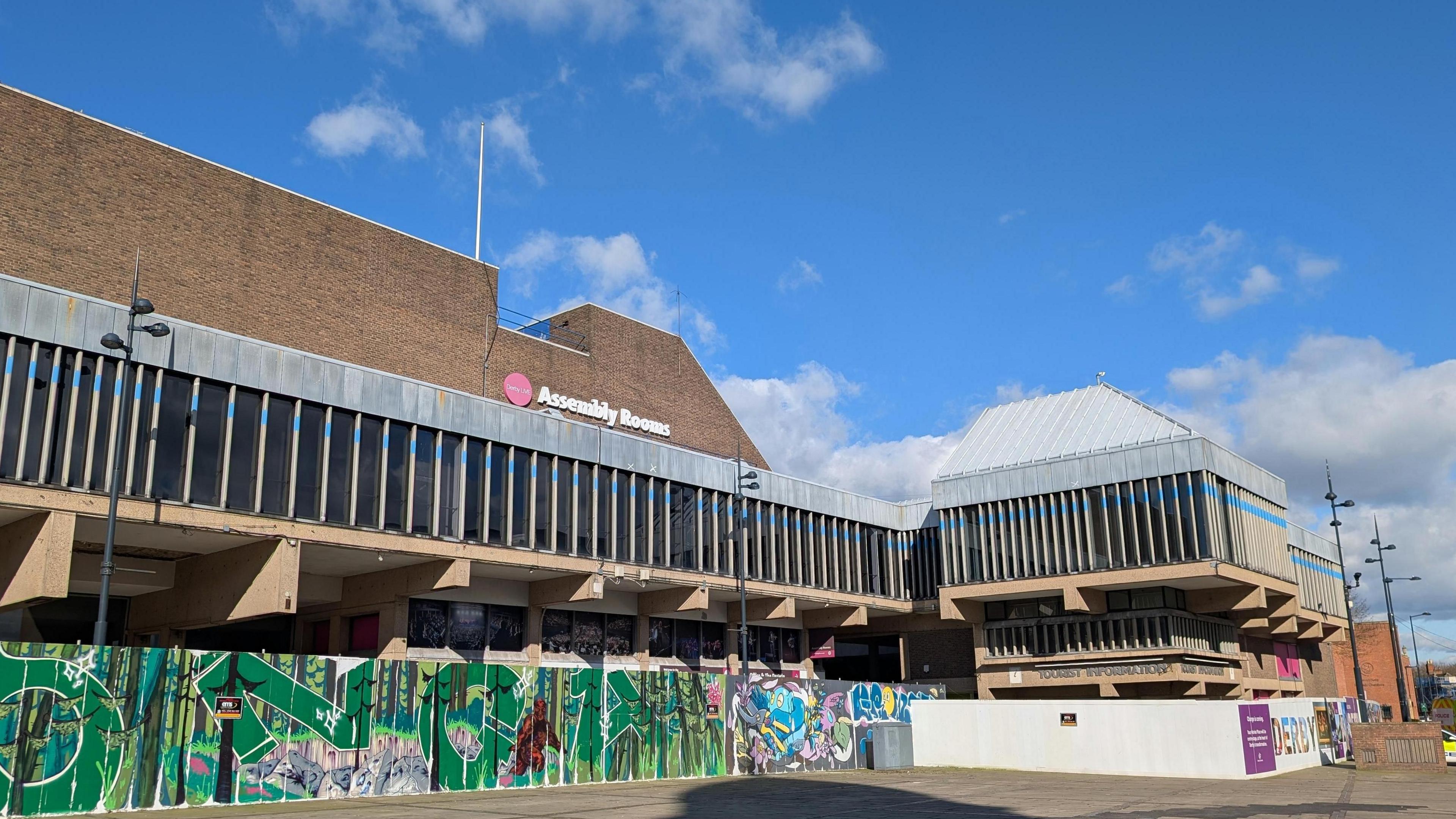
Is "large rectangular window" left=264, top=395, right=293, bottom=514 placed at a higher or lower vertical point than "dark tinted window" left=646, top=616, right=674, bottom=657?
higher

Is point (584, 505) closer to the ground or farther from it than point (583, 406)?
closer to the ground

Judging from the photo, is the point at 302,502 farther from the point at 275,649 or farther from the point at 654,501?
the point at 654,501

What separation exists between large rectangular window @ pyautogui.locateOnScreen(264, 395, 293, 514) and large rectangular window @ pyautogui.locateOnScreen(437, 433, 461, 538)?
15.7 ft

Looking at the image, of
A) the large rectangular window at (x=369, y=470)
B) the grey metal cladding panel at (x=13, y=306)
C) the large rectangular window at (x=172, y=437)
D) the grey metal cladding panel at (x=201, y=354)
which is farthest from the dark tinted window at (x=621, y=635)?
the grey metal cladding panel at (x=13, y=306)

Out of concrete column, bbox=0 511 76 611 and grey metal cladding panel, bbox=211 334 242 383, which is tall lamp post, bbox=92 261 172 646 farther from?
grey metal cladding panel, bbox=211 334 242 383

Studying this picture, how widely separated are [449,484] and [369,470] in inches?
107

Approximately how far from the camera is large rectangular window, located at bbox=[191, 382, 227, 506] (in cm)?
2742

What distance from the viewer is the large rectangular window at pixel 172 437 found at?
1052 inches

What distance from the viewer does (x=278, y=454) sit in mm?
29188

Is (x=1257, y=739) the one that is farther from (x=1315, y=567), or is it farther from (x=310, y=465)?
(x=1315, y=567)

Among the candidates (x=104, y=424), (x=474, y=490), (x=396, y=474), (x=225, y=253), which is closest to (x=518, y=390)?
(x=474, y=490)

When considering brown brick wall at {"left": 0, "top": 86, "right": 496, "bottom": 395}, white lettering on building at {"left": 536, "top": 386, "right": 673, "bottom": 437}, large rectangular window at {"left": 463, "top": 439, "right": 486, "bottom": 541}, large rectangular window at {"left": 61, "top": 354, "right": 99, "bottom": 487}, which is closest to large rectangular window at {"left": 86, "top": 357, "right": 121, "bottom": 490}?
large rectangular window at {"left": 61, "top": 354, "right": 99, "bottom": 487}

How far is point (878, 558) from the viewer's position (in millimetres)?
50812

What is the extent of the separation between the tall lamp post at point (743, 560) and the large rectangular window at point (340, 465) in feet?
41.2
